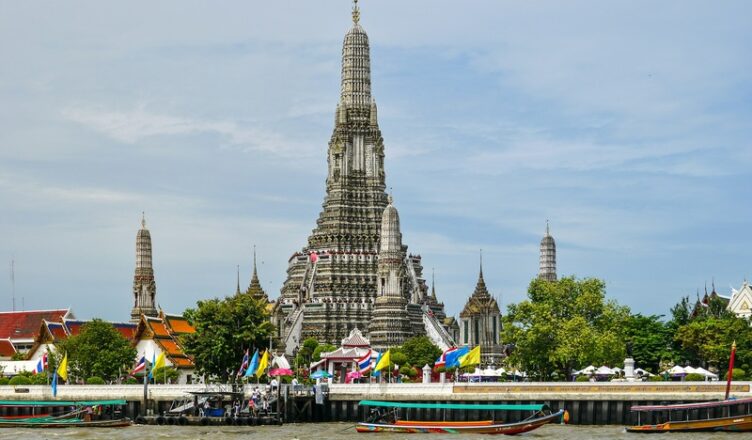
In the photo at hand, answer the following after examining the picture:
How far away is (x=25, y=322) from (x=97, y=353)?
32.1m

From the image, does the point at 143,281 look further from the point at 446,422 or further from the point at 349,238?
the point at 446,422

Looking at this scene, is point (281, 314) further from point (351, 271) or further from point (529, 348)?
point (529, 348)

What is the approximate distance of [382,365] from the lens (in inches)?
3519

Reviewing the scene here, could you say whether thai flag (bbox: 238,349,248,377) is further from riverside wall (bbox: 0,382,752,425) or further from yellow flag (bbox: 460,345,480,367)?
yellow flag (bbox: 460,345,480,367)

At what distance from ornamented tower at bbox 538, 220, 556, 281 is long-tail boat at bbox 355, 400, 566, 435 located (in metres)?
76.2

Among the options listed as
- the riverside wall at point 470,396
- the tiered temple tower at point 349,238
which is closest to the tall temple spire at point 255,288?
the tiered temple tower at point 349,238

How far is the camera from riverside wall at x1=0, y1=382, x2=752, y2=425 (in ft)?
257

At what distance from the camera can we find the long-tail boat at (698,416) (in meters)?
72.7

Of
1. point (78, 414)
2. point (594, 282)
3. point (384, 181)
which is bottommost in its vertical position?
point (78, 414)

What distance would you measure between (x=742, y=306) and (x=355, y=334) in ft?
104

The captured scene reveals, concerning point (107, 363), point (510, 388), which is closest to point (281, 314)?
point (107, 363)

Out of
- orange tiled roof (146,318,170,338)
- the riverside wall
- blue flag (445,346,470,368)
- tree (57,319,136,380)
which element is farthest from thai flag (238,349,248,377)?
orange tiled roof (146,318,170,338)

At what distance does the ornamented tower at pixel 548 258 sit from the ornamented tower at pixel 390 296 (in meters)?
25.8

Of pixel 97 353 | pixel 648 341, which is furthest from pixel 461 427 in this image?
pixel 97 353
